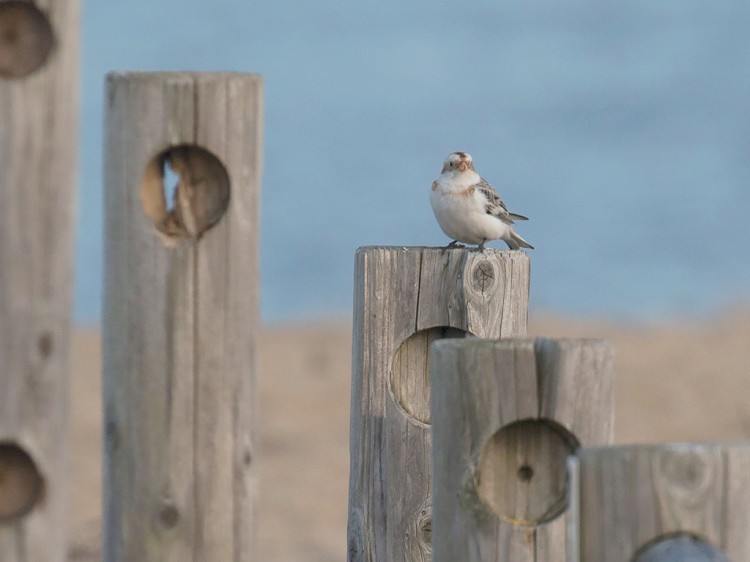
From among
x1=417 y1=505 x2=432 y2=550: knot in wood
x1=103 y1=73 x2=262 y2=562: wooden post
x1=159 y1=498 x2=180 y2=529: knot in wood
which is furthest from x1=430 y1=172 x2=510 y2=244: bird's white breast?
x1=159 y1=498 x2=180 y2=529: knot in wood

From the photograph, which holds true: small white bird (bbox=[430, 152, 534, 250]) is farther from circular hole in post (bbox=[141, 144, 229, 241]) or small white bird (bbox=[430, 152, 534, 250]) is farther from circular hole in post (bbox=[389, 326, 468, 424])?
circular hole in post (bbox=[141, 144, 229, 241])

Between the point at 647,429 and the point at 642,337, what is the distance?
444cm

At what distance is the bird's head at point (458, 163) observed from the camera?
7309 millimetres

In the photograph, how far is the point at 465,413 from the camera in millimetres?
3730

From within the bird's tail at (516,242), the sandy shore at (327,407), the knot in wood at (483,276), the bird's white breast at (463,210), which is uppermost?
the bird's white breast at (463,210)

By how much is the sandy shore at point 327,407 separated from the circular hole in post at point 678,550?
207 inches

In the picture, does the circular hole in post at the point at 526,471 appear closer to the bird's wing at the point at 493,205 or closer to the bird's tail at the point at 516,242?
the bird's wing at the point at 493,205

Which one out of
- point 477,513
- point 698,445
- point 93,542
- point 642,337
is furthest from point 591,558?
point 642,337

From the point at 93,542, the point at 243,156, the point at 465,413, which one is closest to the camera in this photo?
the point at 243,156

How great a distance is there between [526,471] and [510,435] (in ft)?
0.37

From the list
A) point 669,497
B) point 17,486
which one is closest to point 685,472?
point 669,497

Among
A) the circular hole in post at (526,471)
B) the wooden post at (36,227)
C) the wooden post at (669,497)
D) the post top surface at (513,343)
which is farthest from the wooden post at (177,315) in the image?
the wooden post at (669,497)

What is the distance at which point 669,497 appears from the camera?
10.2 ft

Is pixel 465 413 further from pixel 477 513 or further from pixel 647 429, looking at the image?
pixel 647 429
